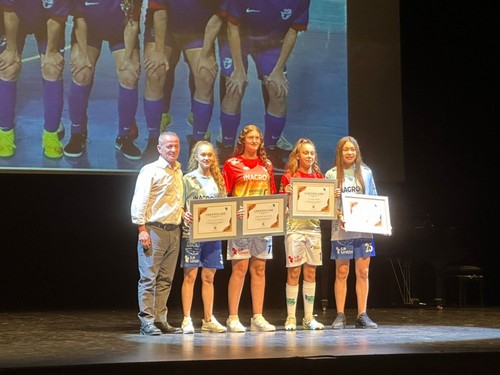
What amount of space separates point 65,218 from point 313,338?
12.7ft

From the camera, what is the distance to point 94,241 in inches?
326

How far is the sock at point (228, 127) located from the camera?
7.80 meters

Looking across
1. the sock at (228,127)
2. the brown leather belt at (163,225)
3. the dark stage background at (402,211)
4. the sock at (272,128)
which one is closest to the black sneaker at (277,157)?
the sock at (272,128)

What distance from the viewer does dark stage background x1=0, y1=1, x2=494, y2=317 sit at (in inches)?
320

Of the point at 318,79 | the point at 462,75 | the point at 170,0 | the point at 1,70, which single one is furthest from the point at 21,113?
the point at 462,75

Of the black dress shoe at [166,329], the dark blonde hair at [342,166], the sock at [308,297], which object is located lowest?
the black dress shoe at [166,329]

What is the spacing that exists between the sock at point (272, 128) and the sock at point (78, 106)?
1865mm

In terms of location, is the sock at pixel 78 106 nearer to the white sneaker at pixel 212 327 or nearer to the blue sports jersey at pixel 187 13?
the blue sports jersey at pixel 187 13

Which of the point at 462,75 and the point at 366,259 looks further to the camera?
the point at 462,75

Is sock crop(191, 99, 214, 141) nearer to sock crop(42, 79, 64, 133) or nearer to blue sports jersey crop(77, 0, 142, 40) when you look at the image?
blue sports jersey crop(77, 0, 142, 40)

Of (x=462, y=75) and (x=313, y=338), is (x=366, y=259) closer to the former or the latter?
(x=313, y=338)

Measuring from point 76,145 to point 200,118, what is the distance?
1284 mm

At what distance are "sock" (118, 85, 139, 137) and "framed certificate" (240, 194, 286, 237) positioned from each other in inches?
87.1

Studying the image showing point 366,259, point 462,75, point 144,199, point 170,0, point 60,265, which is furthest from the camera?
point 462,75
